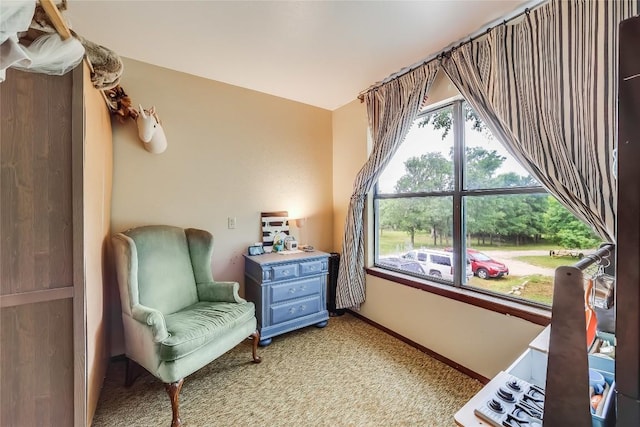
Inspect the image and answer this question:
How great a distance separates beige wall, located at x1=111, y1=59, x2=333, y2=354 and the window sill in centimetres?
119

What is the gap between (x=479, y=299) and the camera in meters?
1.91

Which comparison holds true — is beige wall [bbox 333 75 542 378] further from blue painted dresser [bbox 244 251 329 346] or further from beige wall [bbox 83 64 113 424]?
beige wall [bbox 83 64 113 424]

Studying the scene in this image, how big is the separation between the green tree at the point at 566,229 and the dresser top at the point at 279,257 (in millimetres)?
1796

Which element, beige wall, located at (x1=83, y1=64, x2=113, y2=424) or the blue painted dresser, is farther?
the blue painted dresser

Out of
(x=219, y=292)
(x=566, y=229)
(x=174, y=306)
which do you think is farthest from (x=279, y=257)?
(x=566, y=229)

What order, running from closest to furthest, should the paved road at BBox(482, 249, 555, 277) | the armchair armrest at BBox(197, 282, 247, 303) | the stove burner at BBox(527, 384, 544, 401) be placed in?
the stove burner at BBox(527, 384, 544, 401), the paved road at BBox(482, 249, 555, 277), the armchair armrest at BBox(197, 282, 247, 303)

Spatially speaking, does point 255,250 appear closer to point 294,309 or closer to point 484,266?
point 294,309

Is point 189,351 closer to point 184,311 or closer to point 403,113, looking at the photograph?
point 184,311

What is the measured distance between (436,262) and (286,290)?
1.39 m

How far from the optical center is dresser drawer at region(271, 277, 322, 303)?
2434 mm

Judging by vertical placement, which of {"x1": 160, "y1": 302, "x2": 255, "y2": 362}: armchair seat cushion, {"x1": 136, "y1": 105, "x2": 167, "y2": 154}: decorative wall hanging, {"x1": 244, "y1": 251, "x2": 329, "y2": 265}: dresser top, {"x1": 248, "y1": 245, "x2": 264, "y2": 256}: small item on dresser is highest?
{"x1": 136, "y1": 105, "x2": 167, "y2": 154}: decorative wall hanging

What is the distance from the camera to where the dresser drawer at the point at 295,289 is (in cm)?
243

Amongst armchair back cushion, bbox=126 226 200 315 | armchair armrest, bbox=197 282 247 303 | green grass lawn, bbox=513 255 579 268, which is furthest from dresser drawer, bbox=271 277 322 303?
green grass lawn, bbox=513 255 579 268

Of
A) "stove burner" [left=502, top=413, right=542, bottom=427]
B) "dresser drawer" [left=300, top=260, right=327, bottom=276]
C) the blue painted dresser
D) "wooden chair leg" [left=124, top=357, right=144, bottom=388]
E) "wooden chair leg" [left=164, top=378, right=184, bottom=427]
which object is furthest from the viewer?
"dresser drawer" [left=300, top=260, right=327, bottom=276]
